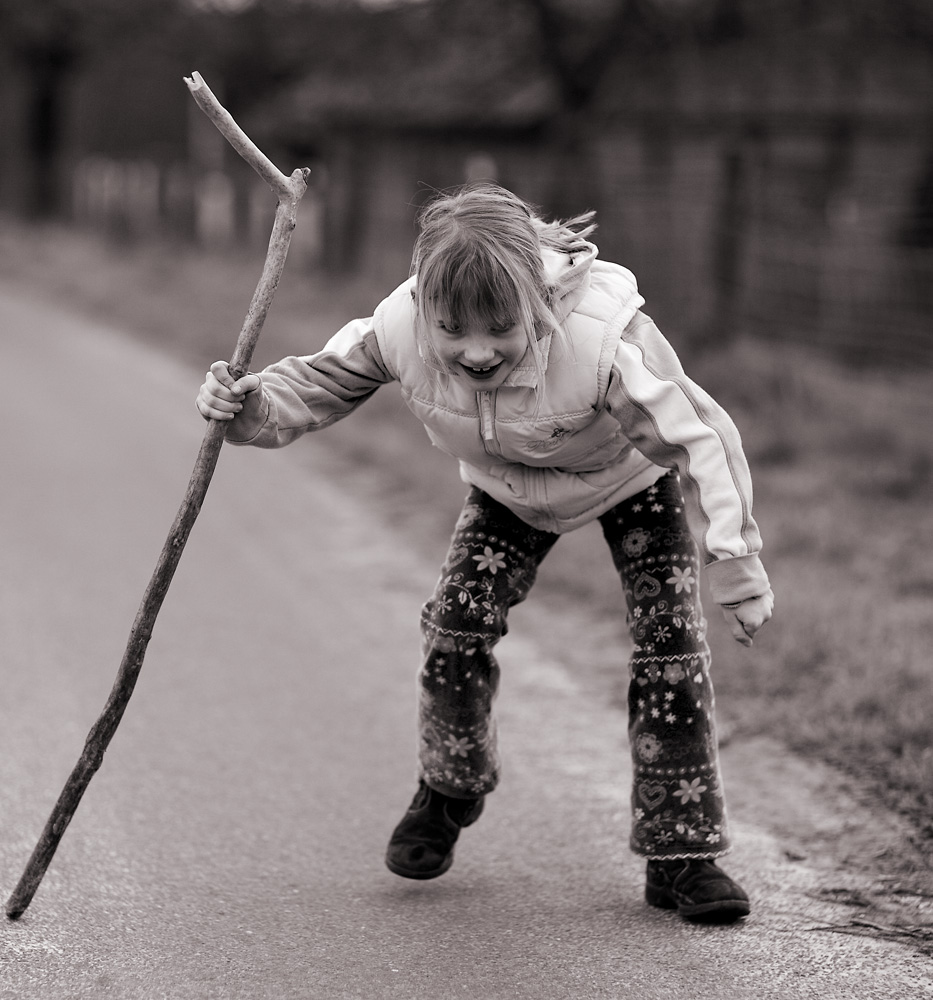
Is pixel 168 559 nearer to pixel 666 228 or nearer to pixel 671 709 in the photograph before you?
pixel 671 709

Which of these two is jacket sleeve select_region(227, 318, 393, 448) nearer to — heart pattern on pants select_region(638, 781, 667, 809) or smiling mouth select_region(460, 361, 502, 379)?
smiling mouth select_region(460, 361, 502, 379)

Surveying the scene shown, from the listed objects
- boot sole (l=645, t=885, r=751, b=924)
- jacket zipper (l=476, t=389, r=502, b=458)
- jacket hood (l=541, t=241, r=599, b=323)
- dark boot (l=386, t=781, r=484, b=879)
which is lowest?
boot sole (l=645, t=885, r=751, b=924)

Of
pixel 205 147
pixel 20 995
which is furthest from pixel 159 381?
pixel 205 147

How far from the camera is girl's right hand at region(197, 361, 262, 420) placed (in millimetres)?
2855

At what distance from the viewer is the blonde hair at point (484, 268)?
274 centimetres

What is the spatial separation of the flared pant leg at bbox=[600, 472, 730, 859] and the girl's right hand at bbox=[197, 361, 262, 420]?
0.88 meters

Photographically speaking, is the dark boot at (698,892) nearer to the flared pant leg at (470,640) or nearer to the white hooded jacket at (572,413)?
the flared pant leg at (470,640)

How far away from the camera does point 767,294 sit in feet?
36.2

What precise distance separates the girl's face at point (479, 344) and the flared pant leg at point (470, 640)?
1.56 ft

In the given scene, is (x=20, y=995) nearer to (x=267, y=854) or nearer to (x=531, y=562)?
(x=267, y=854)

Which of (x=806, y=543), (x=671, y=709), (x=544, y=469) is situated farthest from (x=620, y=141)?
(x=671, y=709)

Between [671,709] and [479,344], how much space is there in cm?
87

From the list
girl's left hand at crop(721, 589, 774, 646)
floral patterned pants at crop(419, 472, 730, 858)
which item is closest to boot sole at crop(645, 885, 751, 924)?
floral patterned pants at crop(419, 472, 730, 858)

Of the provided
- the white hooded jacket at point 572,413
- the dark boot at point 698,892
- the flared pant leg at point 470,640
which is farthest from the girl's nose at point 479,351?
the dark boot at point 698,892
